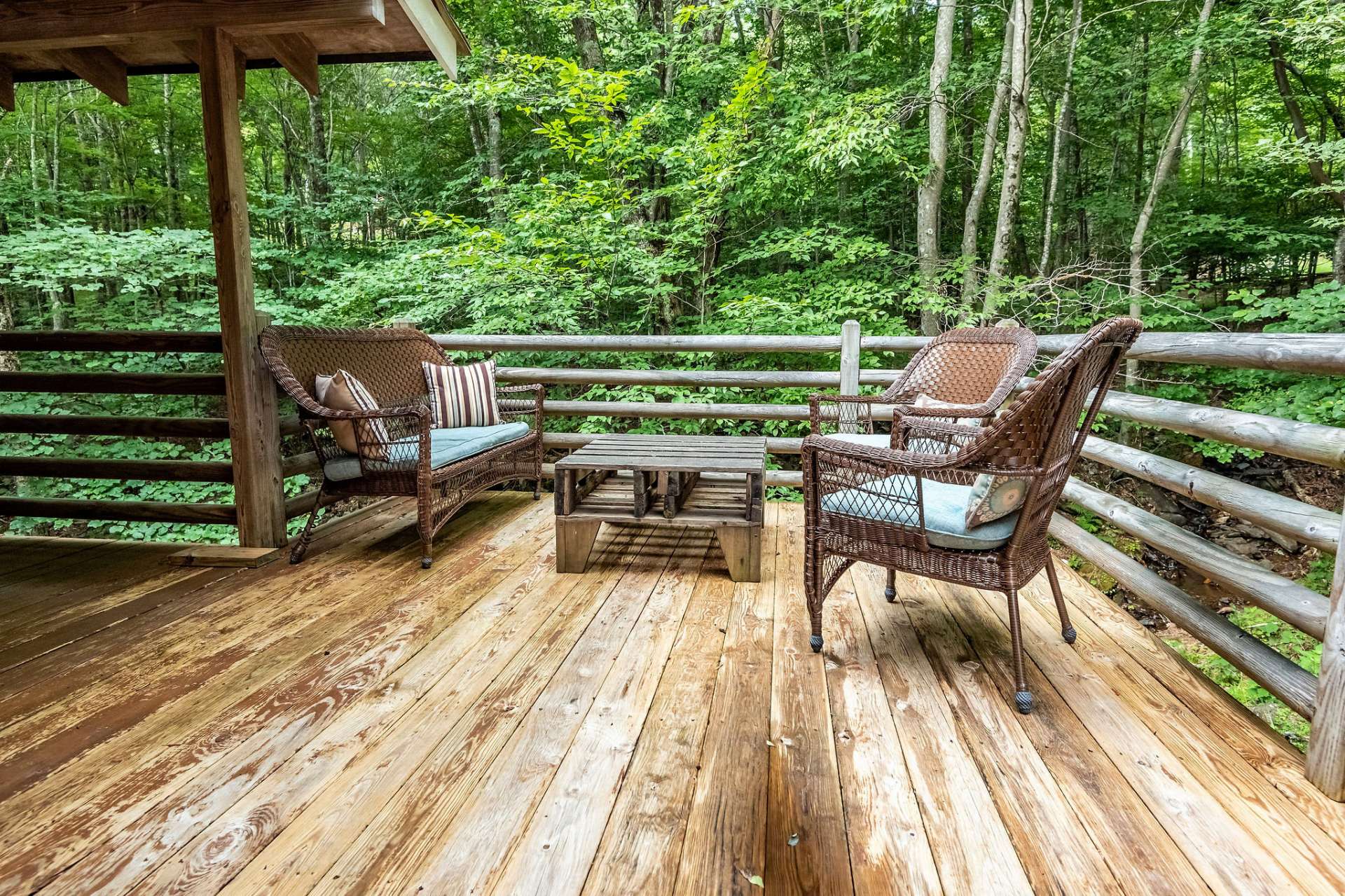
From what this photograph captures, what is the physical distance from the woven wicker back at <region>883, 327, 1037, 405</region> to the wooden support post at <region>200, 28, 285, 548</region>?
3.01 metres

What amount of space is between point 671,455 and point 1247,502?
1.97 metres

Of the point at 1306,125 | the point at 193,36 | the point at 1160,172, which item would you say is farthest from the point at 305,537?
the point at 1306,125

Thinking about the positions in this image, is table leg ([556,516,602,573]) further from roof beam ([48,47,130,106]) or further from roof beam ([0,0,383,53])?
roof beam ([48,47,130,106])

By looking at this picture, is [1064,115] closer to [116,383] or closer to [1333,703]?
[1333,703]

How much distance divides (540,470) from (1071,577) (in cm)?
295

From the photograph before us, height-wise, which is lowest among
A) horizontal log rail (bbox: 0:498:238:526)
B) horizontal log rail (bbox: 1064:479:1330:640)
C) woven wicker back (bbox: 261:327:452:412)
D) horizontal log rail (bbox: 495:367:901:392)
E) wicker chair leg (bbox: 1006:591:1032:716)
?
wicker chair leg (bbox: 1006:591:1032:716)

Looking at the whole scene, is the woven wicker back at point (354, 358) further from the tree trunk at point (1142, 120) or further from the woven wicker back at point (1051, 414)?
the tree trunk at point (1142, 120)

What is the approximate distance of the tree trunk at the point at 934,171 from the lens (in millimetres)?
6312

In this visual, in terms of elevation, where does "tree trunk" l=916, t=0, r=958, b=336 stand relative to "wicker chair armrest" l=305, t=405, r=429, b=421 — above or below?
above

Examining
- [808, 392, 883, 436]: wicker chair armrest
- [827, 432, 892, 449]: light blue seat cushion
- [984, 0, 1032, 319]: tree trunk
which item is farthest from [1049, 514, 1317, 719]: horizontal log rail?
[984, 0, 1032, 319]: tree trunk

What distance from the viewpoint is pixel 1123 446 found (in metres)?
2.74

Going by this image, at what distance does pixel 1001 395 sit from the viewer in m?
2.98

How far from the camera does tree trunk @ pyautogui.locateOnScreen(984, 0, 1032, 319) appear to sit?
5.91 meters

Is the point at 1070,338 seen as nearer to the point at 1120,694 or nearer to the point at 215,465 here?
the point at 1120,694
